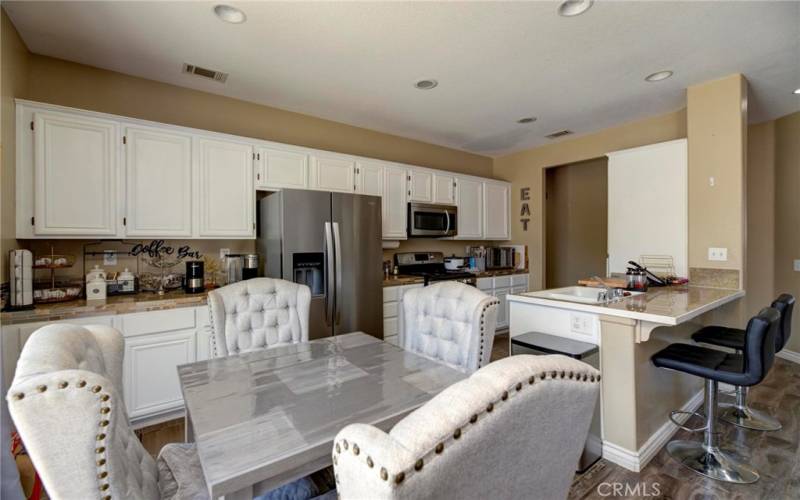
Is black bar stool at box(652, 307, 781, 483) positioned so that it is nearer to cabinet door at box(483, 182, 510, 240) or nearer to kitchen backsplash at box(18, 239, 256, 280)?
cabinet door at box(483, 182, 510, 240)

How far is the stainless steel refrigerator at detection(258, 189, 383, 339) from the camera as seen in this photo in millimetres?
2941

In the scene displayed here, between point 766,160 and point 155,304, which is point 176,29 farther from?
point 766,160

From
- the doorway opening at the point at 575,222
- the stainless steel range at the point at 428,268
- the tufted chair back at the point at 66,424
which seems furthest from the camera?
the doorway opening at the point at 575,222

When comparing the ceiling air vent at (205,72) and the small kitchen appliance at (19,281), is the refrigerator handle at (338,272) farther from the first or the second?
the small kitchen appliance at (19,281)

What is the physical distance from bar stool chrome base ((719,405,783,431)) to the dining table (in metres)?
2.45

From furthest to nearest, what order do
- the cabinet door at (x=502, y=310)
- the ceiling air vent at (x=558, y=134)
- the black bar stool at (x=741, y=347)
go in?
the cabinet door at (x=502, y=310) → the ceiling air vent at (x=558, y=134) → the black bar stool at (x=741, y=347)

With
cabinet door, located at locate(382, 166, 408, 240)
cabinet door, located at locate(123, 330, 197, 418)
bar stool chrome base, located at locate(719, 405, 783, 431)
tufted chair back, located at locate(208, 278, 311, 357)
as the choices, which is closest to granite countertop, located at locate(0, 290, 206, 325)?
cabinet door, located at locate(123, 330, 197, 418)

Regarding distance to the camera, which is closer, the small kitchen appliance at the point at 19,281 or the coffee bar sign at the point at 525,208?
the small kitchen appliance at the point at 19,281

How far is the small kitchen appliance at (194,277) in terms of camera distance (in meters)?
2.80

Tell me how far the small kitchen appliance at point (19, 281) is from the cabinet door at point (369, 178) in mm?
2565

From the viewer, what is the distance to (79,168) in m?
2.42

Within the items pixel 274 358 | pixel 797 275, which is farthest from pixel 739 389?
pixel 274 358

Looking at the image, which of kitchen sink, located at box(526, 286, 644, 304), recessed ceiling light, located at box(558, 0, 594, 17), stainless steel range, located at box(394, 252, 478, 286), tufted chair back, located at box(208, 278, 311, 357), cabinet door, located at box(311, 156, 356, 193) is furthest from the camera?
stainless steel range, located at box(394, 252, 478, 286)

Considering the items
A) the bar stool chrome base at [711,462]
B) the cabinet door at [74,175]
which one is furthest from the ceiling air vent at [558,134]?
the cabinet door at [74,175]
